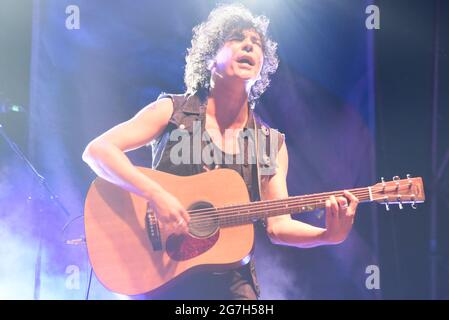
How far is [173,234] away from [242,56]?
3.36 ft

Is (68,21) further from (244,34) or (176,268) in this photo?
(176,268)

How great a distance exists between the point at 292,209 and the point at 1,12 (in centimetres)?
225

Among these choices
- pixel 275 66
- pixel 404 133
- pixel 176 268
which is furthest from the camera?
pixel 404 133

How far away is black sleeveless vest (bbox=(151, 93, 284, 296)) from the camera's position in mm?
2459

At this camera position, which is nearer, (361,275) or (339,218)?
(339,218)

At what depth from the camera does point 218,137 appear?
2.58m

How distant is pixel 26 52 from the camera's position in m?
3.10

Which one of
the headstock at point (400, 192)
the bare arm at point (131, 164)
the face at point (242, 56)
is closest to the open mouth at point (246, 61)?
the face at point (242, 56)

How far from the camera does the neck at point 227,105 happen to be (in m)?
2.63

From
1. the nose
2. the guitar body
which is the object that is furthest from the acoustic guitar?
the nose

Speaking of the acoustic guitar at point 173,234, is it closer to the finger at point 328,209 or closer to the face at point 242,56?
A: the finger at point 328,209

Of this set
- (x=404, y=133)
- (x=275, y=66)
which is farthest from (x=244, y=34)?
(x=404, y=133)

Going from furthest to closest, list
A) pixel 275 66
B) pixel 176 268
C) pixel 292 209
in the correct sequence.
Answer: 1. pixel 275 66
2. pixel 292 209
3. pixel 176 268
